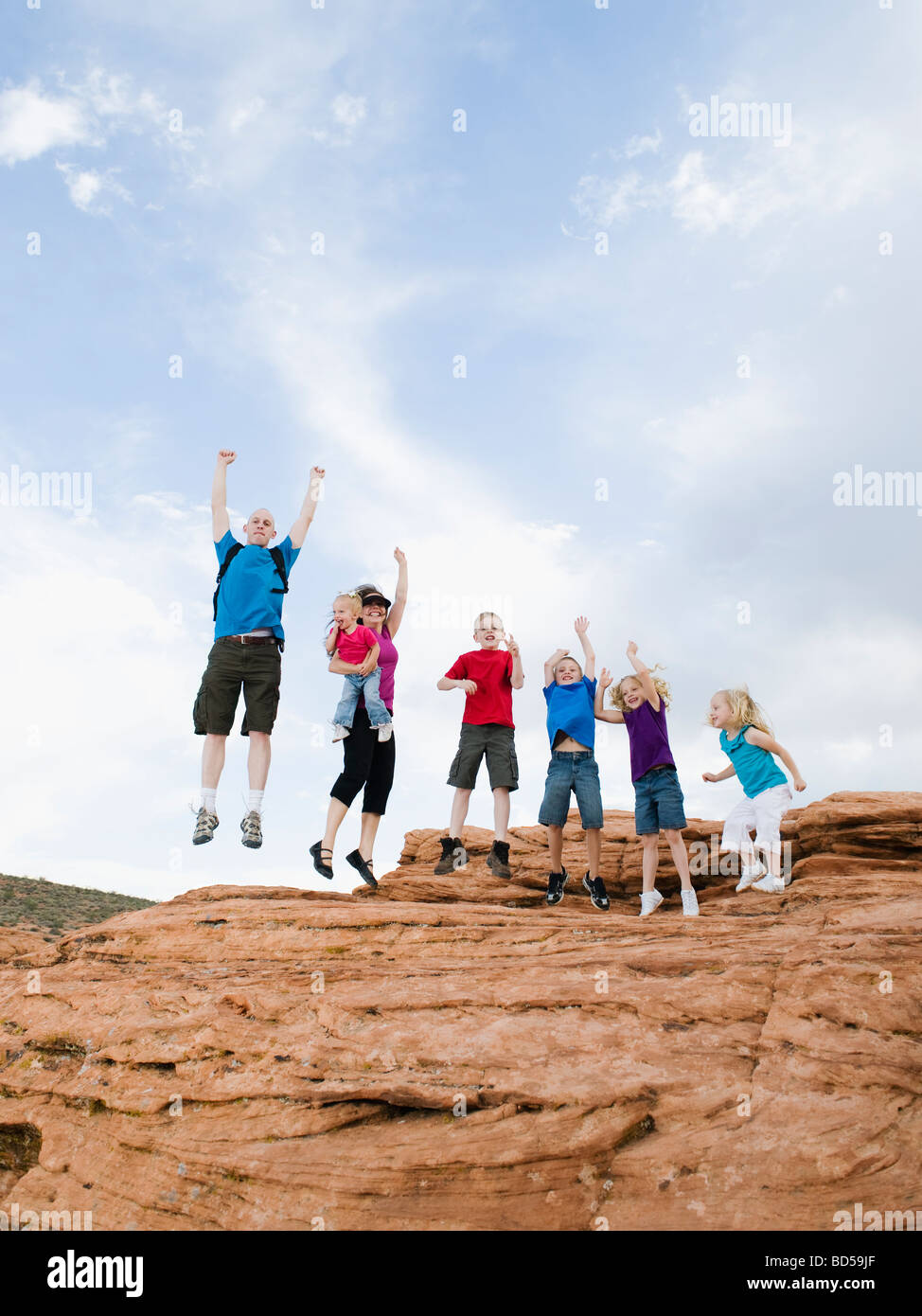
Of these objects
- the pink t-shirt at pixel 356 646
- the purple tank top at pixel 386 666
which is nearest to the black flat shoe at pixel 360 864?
the purple tank top at pixel 386 666

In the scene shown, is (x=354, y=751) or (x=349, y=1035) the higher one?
(x=354, y=751)

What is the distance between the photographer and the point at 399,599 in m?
12.2

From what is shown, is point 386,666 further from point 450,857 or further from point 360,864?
point 450,857

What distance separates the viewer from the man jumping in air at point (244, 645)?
10.7 metres

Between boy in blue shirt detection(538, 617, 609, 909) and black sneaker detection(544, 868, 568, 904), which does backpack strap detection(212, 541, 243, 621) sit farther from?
black sneaker detection(544, 868, 568, 904)

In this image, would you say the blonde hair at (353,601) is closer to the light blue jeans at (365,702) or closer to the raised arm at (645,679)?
the light blue jeans at (365,702)

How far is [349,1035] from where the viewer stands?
23.8 feet

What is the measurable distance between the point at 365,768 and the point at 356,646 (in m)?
1.65

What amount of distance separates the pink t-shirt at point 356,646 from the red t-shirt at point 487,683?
4.68 feet

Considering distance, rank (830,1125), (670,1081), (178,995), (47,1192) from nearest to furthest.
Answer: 1. (830,1125)
2. (670,1081)
3. (47,1192)
4. (178,995)

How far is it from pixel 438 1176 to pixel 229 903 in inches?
206

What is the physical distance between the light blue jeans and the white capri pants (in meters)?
5.47
